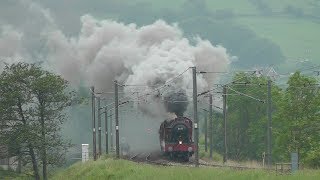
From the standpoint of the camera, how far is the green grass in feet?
84.7

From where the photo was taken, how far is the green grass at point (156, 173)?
2583 cm

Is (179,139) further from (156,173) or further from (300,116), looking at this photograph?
(156,173)

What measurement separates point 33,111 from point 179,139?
30.5ft

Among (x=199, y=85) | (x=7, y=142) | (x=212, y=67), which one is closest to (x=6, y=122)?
(x=7, y=142)

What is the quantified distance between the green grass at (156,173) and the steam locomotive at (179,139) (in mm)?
4922

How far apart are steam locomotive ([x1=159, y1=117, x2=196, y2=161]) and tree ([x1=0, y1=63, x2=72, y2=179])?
6.54m

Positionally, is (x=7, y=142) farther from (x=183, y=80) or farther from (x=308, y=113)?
(x=308, y=113)

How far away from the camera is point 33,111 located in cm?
4147

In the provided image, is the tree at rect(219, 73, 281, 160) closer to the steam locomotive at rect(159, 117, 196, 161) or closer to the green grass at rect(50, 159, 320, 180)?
the steam locomotive at rect(159, 117, 196, 161)

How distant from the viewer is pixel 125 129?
102 m

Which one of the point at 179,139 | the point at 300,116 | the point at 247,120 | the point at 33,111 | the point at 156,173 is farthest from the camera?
the point at 247,120

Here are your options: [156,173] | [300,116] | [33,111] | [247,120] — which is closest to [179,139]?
[33,111]

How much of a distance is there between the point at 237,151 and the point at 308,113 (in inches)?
852

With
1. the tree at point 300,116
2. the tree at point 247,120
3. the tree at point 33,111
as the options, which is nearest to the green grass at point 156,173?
the tree at point 33,111
